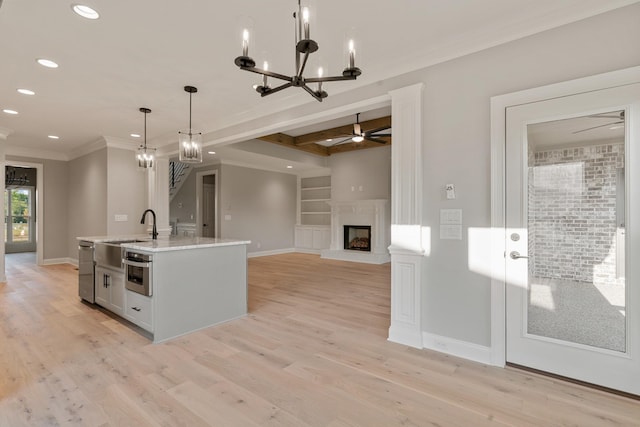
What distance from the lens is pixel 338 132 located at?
6.42 metres

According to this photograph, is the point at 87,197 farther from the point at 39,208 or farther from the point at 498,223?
the point at 498,223

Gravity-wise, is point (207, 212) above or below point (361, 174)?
below

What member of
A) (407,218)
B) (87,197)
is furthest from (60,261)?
(407,218)

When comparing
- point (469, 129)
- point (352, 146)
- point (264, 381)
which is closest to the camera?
point (264, 381)

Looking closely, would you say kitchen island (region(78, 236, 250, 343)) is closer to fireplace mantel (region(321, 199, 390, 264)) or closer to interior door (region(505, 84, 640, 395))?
interior door (region(505, 84, 640, 395))

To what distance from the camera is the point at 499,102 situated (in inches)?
98.0

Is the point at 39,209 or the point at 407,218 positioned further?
the point at 39,209

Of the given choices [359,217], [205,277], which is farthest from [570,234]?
[359,217]

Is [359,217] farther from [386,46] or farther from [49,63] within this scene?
[49,63]

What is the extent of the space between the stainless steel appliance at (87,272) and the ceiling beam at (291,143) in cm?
378

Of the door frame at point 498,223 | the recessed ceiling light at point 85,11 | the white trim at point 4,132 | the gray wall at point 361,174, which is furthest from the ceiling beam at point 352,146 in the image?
the white trim at point 4,132

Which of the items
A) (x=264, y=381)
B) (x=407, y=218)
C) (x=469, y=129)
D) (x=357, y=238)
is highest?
(x=469, y=129)

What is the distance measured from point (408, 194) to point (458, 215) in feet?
1.56

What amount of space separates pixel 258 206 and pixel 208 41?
21.1 ft
